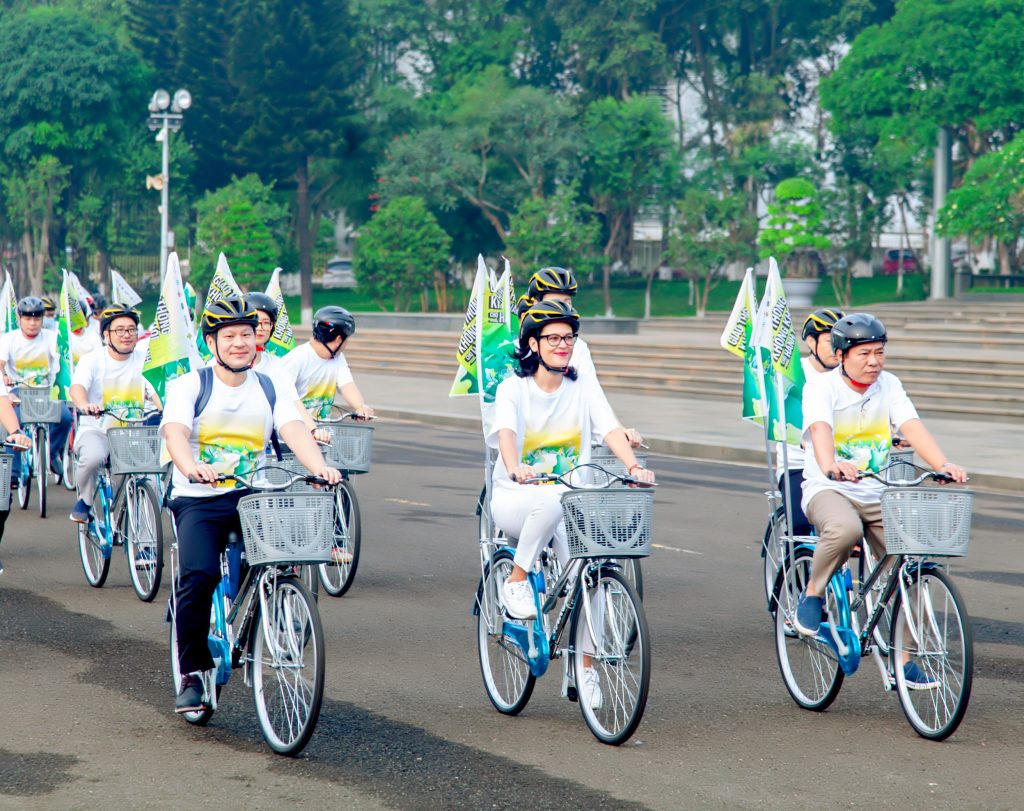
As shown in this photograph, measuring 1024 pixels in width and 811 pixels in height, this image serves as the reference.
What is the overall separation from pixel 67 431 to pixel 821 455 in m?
8.91

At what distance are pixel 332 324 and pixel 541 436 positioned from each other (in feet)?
11.9

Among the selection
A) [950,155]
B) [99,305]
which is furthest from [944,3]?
[99,305]

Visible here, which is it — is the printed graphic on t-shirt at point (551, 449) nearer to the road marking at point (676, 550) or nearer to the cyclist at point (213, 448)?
the cyclist at point (213, 448)

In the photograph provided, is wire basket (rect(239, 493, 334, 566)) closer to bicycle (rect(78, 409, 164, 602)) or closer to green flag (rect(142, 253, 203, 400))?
bicycle (rect(78, 409, 164, 602))

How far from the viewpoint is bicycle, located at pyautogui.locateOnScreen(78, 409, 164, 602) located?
9.05m

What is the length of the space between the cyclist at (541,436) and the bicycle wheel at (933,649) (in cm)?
117

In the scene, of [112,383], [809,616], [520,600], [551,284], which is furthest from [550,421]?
[112,383]

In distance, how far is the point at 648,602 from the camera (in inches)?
365

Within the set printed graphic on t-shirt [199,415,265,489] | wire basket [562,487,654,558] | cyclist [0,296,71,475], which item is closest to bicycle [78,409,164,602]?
printed graphic on t-shirt [199,415,265,489]

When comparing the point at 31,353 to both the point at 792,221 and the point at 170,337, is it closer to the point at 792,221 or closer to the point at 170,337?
the point at 170,337

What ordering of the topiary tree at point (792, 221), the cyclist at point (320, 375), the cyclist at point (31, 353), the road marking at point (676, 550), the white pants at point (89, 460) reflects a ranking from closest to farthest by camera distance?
1. the white pants at point (89, 460)
2. the cyclist at point (320, 375)
3. the road marking at point (676, 550)
4. the cyclist at point (31, 353)
5. the topiary tree at point (792, 221)

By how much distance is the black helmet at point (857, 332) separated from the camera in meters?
6.57

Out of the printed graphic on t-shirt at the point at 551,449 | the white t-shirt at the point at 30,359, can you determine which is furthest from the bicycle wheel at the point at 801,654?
the white t-shirt at the point at 30,359

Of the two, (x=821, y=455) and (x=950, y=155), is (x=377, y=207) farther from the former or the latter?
(x=821, y=455)
